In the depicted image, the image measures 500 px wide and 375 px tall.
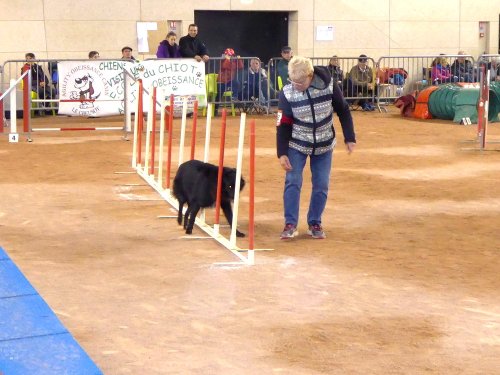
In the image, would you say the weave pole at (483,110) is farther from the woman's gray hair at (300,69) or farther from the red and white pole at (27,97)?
the woman's gray hair at (300,69)

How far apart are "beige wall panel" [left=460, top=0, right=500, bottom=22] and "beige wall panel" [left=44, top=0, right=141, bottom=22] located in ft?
32.5

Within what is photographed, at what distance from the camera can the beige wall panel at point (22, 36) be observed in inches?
981

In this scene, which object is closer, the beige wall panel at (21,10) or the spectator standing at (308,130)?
the spectator standing at (308,130)

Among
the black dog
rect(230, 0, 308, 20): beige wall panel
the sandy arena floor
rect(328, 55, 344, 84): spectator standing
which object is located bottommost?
the sandy arena floor

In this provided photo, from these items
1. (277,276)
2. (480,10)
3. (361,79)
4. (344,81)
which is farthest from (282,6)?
(277,276)

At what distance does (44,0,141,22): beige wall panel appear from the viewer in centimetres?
2530

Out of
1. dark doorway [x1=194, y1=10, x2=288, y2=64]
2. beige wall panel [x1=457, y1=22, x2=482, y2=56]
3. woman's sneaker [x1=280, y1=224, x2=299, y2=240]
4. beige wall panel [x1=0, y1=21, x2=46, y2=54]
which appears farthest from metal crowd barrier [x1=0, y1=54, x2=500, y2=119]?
woman's sneaker [x1=280, y1=224, x2=299, y2=240]

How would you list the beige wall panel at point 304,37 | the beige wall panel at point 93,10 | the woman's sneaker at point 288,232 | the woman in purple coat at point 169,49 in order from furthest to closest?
1. the beige wall panel at point 304,37
2. the beige wall panel at point 93,10
3. the woman in purple coat at point 169,49
4. the woman's sneaker at point 288,232

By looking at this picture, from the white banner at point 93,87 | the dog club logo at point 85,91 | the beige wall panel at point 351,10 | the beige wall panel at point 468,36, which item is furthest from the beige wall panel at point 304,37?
the dog club logo at point 85,91

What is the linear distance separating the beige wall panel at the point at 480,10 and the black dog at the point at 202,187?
849 inches

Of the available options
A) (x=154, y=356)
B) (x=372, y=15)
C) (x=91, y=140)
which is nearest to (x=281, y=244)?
(x=154, y=356)

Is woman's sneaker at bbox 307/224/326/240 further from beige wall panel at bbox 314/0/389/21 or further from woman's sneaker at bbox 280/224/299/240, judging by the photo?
beige wall panel at bbox 314/0/389/21

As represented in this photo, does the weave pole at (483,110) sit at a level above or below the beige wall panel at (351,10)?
below

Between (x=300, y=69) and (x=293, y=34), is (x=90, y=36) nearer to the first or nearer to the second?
(x=293, y=34)
